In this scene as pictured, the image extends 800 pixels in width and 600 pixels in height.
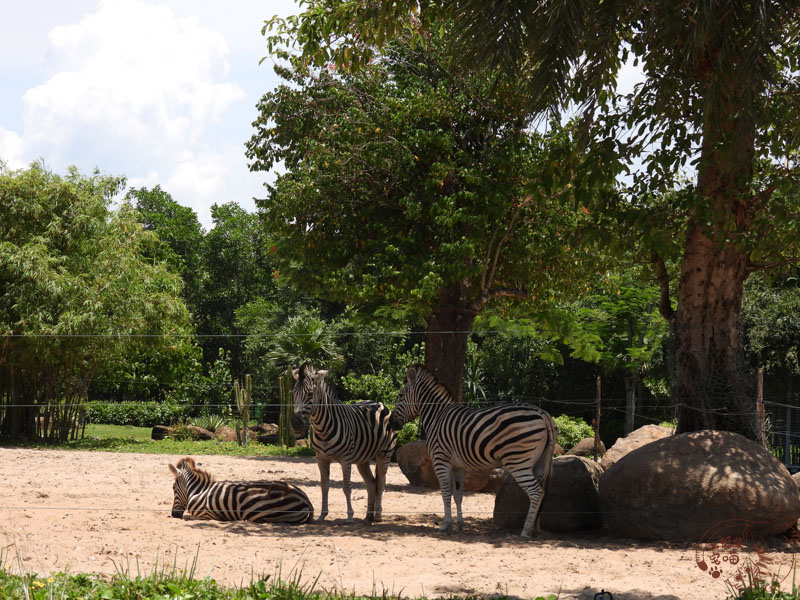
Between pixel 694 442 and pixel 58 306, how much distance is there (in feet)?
45.3

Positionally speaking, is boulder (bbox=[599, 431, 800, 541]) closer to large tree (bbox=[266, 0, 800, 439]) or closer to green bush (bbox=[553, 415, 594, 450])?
large tree (bbox=[266, 0, 800, 439])

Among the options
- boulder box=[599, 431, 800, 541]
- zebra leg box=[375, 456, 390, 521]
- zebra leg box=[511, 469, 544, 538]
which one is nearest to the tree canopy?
zebra leg box=[375, 456, 390, 521]

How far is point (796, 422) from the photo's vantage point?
54.7ft

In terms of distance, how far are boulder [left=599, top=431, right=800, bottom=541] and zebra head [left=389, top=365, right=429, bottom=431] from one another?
2.40 m

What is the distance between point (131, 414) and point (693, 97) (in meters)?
20.8

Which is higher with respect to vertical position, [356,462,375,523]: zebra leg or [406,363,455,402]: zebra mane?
[406,363,455,402]: zebra mane

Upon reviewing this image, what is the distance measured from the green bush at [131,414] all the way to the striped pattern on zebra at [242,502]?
49.7 ft

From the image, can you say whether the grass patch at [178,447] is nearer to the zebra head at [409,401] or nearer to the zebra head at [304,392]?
the zebra head at [409,401]

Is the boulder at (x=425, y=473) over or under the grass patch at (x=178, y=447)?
over

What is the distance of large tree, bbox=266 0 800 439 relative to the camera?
7.42 metres

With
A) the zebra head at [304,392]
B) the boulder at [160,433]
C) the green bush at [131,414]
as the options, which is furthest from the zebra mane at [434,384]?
the green bush at [131,414]

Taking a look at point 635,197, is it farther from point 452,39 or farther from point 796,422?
point 796,422

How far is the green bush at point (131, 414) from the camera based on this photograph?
78.2ft

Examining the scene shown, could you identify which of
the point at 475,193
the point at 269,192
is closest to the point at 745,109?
the point at 475,193
